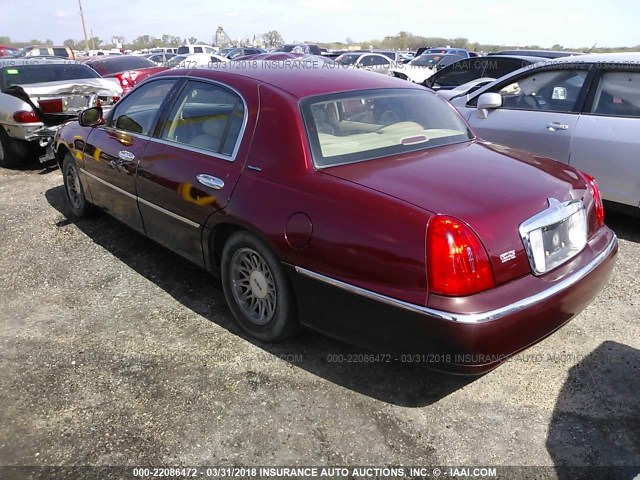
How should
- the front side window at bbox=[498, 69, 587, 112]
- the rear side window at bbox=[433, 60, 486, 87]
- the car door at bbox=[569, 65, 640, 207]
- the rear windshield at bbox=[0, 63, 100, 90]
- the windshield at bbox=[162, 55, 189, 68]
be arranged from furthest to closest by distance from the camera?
the windshield at bbox=[162, 55, 189, 68] → the rear side window at bbox=[433, 60, 486, 87] → the rear windshield at bbox=[0, 63, 100, 90] → the front side window at bbox=[498, 69, 587, 112] → the car door at bbox=[569, 65, 640, 207]

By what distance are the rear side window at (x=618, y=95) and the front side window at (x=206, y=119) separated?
3.35m

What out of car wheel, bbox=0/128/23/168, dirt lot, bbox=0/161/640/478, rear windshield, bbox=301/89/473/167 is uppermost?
rear windshield, bbox=301/89/473/167

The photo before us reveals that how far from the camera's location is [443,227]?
7.59 ft

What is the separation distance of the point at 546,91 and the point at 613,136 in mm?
977

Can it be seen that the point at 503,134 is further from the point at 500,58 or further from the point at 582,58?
the point at 500,58

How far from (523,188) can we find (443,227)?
64cm

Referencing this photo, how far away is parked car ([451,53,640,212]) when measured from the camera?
14.9 ft

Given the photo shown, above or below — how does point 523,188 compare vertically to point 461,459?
above

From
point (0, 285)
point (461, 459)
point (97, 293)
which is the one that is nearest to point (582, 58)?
point (461, 459)

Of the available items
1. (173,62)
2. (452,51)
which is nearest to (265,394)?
(173,62)

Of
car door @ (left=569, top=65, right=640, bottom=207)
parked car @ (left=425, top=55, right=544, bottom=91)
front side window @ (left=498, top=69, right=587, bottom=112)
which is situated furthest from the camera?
parked car @ (left=425, top=55, right=544, bottom=91)

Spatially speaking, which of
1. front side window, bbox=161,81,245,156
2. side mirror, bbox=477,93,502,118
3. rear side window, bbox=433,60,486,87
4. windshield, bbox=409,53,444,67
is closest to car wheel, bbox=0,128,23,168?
front side window, bbox=161,81,245,156

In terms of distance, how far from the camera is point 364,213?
2.47 meters

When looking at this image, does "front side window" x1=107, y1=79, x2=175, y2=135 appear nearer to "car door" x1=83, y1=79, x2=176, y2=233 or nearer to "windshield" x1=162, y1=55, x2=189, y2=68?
"car door" x1=83, y1=79, x2=176, y2=233
